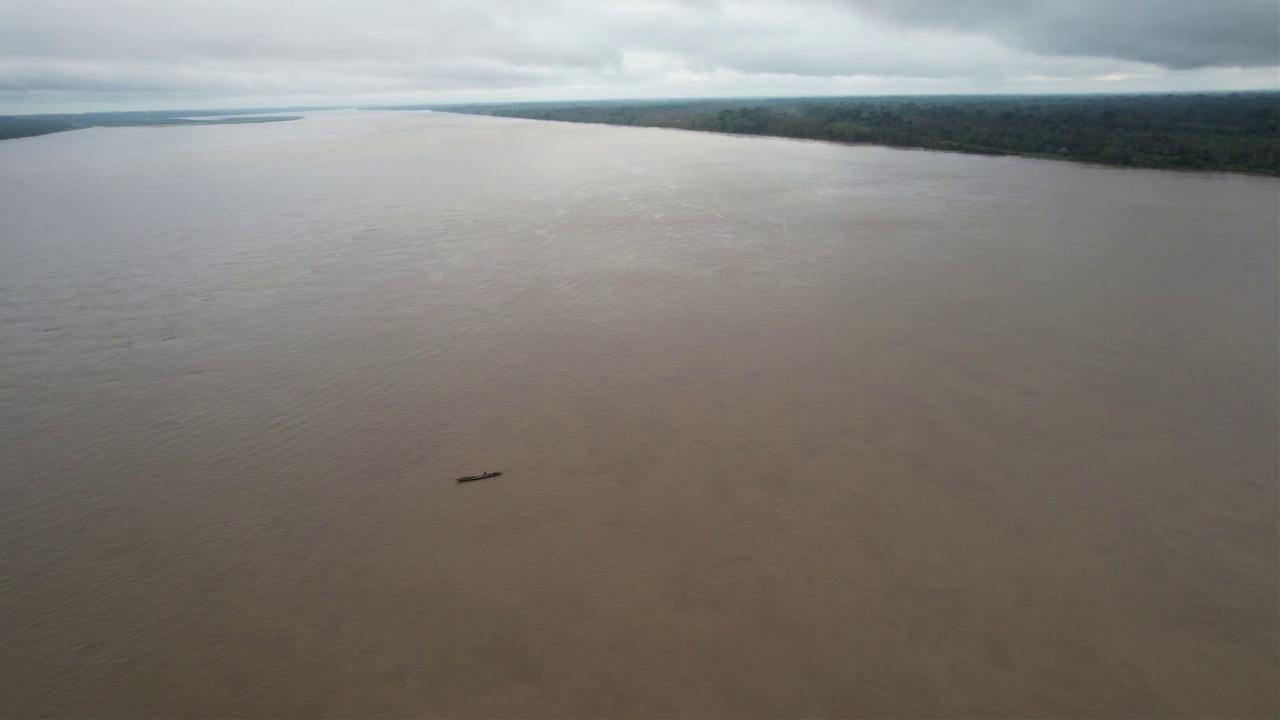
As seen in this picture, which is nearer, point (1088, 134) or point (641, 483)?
point (641, 483)

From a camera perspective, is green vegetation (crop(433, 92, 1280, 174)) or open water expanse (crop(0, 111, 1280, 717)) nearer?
open water expanse (crop(0, 111, 1280, 717))

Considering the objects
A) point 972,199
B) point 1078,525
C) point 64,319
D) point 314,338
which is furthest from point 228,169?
point 1078,525

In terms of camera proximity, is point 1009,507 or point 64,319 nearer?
point 1009,507

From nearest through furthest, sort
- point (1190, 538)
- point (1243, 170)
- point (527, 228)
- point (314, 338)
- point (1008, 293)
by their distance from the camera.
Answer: point (1190, 538) < point (314, 338) < point (1008, 293) < point (527, 228) < point (1243, 170)

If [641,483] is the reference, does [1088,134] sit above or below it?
above

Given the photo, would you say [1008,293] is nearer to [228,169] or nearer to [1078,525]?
[1078,525]

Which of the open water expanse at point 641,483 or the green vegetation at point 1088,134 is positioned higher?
the green vegetation at point 1088,134

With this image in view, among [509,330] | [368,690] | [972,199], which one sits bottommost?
[368,690]

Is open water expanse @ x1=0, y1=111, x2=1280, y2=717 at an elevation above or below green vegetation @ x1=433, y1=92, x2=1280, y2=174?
below
